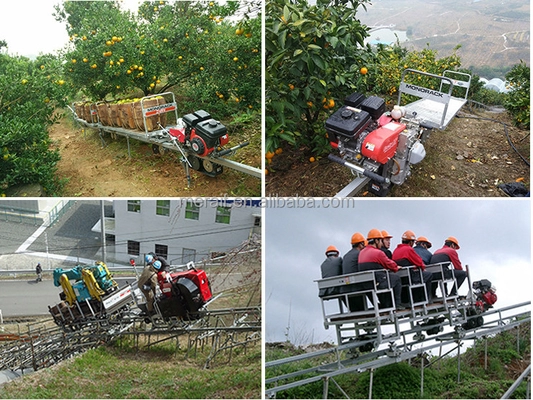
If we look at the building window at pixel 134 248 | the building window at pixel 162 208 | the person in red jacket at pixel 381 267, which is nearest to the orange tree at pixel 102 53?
the building window at pixel 162 208

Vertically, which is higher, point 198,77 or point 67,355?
point 198,77

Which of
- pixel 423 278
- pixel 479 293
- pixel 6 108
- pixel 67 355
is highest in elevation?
pixel 6 108

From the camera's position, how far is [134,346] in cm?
822

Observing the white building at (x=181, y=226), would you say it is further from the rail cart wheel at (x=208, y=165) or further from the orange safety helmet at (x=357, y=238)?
the orange safety helmet at (x=357, y=238)

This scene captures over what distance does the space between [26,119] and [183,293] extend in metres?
3.92

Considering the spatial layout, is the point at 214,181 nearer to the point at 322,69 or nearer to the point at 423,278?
the point at 322,69

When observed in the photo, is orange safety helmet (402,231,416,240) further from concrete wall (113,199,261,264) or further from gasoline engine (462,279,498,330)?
concrete wall (113,199,261,264)

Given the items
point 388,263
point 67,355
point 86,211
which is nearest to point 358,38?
point 388,263

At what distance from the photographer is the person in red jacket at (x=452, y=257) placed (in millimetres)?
6371

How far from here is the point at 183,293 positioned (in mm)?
7078

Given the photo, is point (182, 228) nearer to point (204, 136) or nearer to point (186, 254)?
point (186, 254)

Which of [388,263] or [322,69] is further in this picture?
[322,69]

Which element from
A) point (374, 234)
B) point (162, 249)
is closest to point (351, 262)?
point (374, 234)

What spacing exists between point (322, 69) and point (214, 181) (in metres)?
2.99
